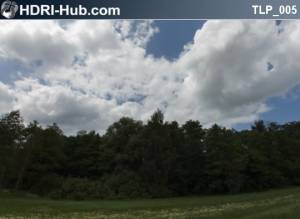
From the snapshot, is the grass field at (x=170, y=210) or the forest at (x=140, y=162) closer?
the grass field at (x=170, y=210)

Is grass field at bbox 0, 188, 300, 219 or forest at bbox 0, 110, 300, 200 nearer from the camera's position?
grass field at bbox 0, 188, 300, 219

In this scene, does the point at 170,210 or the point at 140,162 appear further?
the point at 140,162

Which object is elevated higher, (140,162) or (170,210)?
(140,162)

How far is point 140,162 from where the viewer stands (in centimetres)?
10406

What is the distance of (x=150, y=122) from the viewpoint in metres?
104

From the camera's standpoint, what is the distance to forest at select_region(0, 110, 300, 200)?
9425 cm

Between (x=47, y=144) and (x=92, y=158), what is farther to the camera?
(x=92, y=158)

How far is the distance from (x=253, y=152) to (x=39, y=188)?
48.4 meters

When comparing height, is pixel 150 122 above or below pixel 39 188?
above

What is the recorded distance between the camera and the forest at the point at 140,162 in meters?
94.2

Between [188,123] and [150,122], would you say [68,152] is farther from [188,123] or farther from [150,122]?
[188,123]

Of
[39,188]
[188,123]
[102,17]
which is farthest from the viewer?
[188,123]

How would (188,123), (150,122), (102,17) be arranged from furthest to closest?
(188,123) < (150,122) < (102,17)

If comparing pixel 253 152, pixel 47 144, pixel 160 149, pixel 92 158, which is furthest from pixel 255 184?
pixel 47 144
